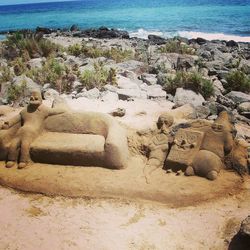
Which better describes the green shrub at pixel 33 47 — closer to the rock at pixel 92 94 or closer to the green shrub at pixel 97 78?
the green shrub at pixel 97 78

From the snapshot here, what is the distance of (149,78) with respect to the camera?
32.9ft

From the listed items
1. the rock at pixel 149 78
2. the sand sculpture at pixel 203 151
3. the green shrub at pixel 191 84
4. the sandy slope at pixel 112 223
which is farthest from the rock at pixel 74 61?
the sandy slope at pixel 112 223

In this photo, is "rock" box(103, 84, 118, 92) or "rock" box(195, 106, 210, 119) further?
"rock" box(103, 84, 118, 92)

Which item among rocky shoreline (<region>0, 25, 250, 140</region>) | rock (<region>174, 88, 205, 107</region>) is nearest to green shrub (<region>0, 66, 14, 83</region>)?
rocky shoreline (<region>0, 25, 250, 140</region>)

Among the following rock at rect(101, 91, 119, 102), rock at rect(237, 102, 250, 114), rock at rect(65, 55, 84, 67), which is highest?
rock at rect(101, 91, 119, 102)

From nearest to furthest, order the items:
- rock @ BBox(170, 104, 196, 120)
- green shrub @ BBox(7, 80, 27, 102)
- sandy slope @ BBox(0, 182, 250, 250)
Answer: sandy slope @ BBox(0, 182, 250, 250) → rock @ BBox(170, 104, 196, 120) → green shrub @ BBox(7, 80, 27, 102)

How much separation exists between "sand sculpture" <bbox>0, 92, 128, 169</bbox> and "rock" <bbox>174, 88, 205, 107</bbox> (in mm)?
2704

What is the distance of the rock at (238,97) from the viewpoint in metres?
8.42

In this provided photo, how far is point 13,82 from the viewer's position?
359 inches

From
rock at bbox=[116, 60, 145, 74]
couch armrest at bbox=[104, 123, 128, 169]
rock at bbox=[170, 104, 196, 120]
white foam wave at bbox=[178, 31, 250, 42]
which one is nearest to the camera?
couch armrest at bbox=[104, 123, 128, 169]

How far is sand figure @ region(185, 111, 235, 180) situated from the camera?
506 cm

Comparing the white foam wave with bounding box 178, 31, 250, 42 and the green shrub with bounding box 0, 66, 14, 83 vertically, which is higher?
the green shrub with bounding box 0, 66, 14, 83

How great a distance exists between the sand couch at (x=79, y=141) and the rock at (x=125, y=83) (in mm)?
3307

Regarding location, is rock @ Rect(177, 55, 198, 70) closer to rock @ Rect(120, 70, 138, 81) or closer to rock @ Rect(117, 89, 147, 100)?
rock @ Rect(120, 70, 138, 81)
